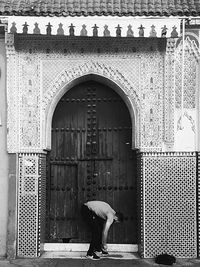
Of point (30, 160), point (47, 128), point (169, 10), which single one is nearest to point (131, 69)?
point (169, 10)

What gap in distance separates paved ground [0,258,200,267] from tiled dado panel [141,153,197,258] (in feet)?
0.70

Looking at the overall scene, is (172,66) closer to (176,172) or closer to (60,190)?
(176,172)

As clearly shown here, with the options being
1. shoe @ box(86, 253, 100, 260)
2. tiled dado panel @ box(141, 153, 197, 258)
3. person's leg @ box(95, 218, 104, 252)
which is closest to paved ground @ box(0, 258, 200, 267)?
shoe @ box(86, 253, 100, 260)

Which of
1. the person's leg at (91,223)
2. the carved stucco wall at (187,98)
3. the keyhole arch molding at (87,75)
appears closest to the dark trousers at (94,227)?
the person's leg at (91,223)

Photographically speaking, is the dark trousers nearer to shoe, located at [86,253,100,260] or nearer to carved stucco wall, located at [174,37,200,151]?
shoe, located at [86,253,100,260]

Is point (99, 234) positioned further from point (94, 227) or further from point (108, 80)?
point (108, 80)

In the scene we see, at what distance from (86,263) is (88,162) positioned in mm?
1726

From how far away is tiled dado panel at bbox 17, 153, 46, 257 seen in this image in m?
7.77

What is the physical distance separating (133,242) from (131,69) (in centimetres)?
287

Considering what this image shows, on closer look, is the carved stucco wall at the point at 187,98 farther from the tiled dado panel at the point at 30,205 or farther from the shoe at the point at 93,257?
the tiled dado panel at the point at 30,205

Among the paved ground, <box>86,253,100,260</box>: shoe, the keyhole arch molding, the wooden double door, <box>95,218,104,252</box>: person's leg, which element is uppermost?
the keyhole arch molding

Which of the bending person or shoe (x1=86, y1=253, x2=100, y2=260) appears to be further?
the bending person

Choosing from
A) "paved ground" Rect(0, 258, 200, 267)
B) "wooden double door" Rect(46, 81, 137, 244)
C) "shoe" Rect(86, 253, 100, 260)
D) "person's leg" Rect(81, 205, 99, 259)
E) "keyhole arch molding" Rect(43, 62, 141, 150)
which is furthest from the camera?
"wooden double door" Rect(46, 81, 137, 244)

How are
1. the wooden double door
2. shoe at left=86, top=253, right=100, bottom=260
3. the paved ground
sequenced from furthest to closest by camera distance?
1. the wooden double door
2. shoe at left=86, top=253, right=100, bottom=260
3. the paved ground
